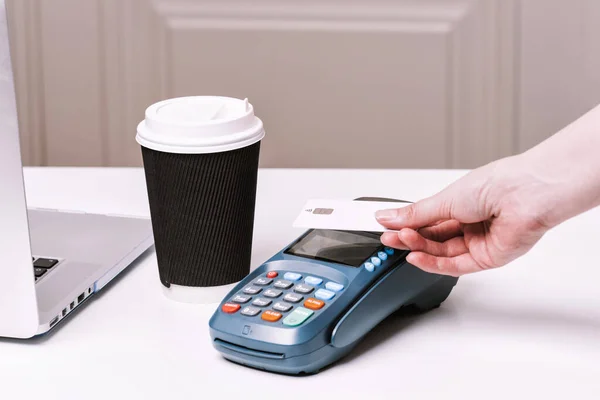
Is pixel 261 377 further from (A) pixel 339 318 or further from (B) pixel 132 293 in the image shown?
(B) pixel 132 293

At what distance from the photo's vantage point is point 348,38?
85.4 inches

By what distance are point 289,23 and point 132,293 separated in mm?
1505

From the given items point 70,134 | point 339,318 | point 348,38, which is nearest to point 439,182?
point 339,318

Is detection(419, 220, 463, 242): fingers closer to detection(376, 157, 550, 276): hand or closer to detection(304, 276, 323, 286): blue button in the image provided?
detection(376, 157, 550, 276): hand

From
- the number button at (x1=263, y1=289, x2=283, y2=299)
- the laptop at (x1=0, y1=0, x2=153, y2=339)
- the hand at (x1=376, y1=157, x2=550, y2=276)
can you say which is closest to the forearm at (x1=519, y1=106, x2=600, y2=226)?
the hand at (x1=376, y1=157, x2=550, y2=276)

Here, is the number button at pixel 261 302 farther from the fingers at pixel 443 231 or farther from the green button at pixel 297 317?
the fingers at pixel 443 231

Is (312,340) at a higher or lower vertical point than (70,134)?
higher

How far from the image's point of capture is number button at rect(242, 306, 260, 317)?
0.62m

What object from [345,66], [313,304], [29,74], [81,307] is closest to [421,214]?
[313,304]

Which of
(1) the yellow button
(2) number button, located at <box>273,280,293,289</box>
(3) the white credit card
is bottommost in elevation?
(2) number button, located at <box>273,280,293,289</box>

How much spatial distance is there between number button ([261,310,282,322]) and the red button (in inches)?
1.0

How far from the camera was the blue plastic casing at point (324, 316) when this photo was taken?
60cm

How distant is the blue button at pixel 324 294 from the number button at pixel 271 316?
35mm

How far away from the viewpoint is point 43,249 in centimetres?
81
